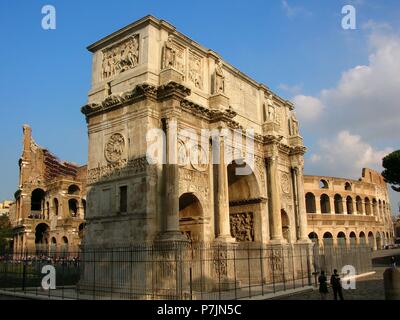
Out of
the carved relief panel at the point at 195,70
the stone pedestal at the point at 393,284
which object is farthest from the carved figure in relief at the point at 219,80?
the stone pedestal at the point at 393,284

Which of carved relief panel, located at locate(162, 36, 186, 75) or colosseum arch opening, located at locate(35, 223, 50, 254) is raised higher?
carved relief panel, located at locate(162, 36, 186, 75)

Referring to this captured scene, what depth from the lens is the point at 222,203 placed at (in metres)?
19.3

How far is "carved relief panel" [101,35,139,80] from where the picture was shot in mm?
18391

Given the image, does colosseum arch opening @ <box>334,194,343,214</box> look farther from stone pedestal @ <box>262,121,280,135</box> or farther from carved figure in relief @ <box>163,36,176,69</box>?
carved figure in relief @ <box>163,36,176,69</box>

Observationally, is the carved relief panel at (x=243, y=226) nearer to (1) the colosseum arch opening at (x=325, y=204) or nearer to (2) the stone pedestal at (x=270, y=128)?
(2) the stone pedestal at (x=270, y=128)

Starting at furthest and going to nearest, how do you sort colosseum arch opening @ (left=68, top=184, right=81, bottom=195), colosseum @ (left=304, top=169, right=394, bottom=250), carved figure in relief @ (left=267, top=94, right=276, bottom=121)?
1. colosseum @ (left=304, top=169, right=394, bottom=250)
2. colosseum arch opening @ (left=68, top=184, right=81, bottom=195)
3. carved figure in relief @ (left=267, top=94, right=276, bottom=121)

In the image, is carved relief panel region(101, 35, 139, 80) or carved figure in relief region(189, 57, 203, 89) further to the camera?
carved figure in relief region(189, 57, 203, 89)

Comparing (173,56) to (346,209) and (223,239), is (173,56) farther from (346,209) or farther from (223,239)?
(346,209)

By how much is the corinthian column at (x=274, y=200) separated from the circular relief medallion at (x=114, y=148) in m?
10.3

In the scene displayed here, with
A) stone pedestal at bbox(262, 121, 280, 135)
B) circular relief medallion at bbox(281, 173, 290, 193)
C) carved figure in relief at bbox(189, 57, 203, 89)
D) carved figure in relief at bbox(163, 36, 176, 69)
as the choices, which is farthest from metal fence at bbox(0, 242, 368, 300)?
carved figure in relief at bbox(189, 57, 203, 89)

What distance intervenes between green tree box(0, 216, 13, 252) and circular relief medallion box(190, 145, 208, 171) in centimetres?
3297

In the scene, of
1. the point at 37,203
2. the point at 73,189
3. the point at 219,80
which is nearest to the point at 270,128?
the point at 219,80

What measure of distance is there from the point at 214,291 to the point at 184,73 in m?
10.0

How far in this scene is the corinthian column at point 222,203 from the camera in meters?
18.9
